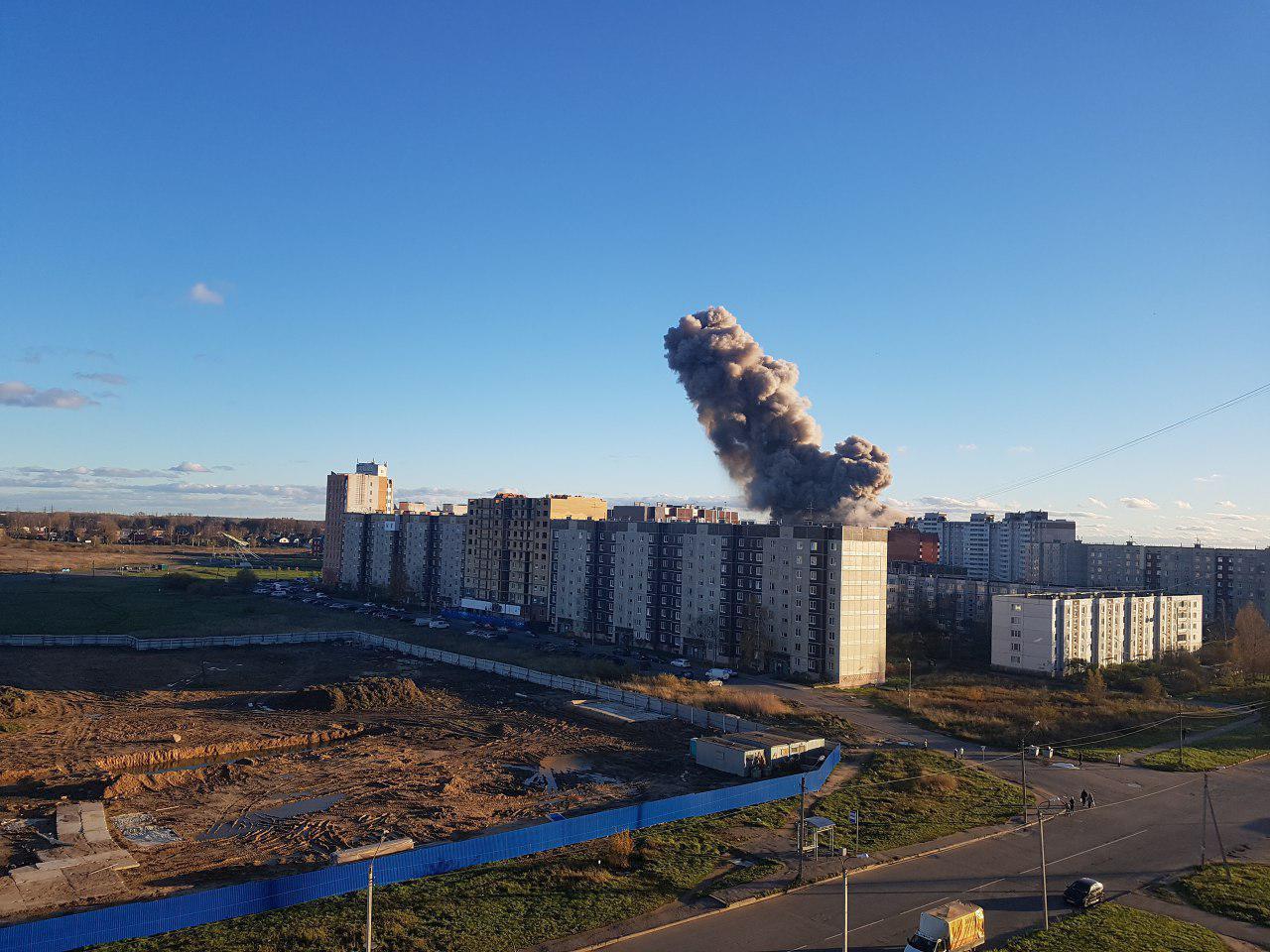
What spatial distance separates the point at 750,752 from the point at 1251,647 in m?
64.2

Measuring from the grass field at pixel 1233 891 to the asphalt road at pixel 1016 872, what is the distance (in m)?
1.06

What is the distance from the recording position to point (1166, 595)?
288 ft

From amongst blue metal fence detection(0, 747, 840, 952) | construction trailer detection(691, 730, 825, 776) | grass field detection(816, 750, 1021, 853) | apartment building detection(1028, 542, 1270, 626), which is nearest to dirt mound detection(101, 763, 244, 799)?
blue metal fence detection(0, 747, 840, 952)

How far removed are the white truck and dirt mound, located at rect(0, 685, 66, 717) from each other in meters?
49.4

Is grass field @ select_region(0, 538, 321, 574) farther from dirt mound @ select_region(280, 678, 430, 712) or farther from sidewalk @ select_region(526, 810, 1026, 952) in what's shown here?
sidewalk @ select_region(526, 810, 1026, 952)

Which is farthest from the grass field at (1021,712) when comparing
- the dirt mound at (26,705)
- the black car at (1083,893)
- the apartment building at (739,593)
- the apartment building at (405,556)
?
the apartment building at (405,556)

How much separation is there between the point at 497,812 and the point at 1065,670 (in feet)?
206

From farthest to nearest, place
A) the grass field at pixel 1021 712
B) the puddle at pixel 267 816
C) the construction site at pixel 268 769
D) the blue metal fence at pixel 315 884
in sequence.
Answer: the grass field at pixel 1021 712 → the puddle at pixel 267 816 → the construction site at pixel 268 769 → the blue metal fence at pixel 315 884

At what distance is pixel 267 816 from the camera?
30.7m

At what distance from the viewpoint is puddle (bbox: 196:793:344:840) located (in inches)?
1136

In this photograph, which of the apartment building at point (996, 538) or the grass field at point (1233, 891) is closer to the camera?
the grass field at point (1233, 891)

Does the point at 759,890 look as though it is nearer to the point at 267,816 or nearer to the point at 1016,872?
the point at 1016,872

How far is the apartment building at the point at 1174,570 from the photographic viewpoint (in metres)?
110

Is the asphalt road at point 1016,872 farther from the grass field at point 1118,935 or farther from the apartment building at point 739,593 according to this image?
the apartment building at point 739,593
